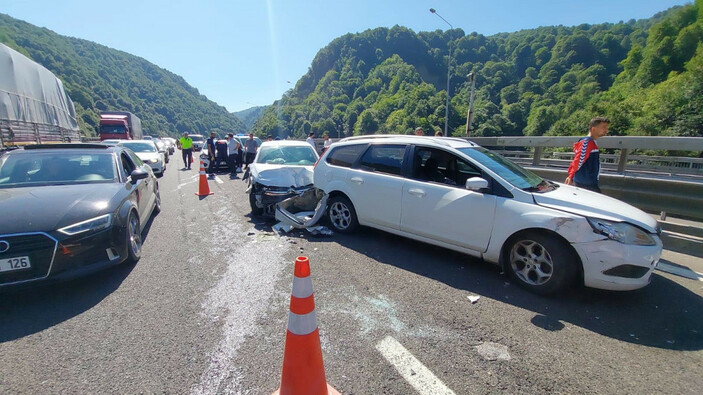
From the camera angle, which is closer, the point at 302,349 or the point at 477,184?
the point at 302,349

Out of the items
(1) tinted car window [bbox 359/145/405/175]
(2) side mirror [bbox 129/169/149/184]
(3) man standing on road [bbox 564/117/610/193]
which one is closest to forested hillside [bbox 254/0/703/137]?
(3) man standing on road [bbox 564/117/610/193]

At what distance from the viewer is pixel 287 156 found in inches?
290

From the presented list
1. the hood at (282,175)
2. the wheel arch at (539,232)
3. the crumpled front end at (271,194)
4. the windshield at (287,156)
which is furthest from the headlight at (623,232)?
the windshield at (287,156)

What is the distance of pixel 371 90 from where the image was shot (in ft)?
482

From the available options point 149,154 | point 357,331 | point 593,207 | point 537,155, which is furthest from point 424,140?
point 149,154

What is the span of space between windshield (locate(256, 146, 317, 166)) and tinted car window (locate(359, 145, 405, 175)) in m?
2.45

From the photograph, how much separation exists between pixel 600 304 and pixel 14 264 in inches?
218

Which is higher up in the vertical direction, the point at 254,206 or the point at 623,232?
the point at 623,232

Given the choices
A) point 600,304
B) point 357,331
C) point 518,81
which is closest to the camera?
point 357,331

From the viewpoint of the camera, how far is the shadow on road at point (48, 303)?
8.93ft

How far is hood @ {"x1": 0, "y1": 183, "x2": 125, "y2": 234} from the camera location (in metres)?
3.00

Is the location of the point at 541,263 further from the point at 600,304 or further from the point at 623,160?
the point at 623,160

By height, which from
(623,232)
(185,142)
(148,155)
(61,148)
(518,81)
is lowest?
(148,155)

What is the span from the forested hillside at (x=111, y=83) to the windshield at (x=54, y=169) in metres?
85.6
